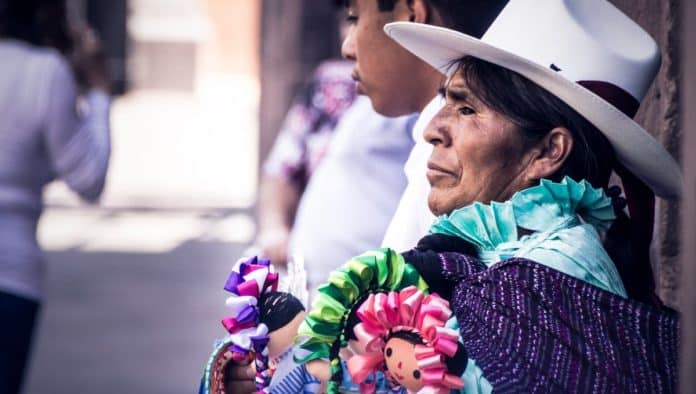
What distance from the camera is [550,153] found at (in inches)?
97.9

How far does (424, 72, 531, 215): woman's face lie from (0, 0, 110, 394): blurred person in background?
2.40 meters

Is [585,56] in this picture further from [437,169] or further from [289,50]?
[289,50]

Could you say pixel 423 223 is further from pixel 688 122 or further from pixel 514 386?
pixel 688 122

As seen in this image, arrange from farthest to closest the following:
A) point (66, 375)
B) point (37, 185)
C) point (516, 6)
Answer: point (66, 375)
point (37, 185)
point (516, 6)

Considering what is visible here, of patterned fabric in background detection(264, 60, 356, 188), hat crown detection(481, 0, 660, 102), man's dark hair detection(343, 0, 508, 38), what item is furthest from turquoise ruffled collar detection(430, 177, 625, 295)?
patterned fabric in background detection(264, 60, 356, 188)

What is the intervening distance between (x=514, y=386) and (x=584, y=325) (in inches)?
6.3

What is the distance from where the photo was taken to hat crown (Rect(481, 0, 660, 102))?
8.30 feet

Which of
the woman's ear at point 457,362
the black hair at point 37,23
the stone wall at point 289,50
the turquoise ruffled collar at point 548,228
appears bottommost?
the stone wall at point 289,50

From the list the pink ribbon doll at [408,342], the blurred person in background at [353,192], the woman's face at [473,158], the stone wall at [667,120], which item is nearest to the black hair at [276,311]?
the pink ribbon doll at [408,342]

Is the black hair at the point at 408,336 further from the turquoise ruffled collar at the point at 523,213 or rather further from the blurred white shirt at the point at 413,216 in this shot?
the blurred white shirt at the point at 413,216

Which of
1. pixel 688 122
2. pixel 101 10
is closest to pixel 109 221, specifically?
pixel 688 122

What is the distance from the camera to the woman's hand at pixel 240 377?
239 centimetres

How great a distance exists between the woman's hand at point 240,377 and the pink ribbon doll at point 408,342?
315mm

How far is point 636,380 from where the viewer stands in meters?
2.21
